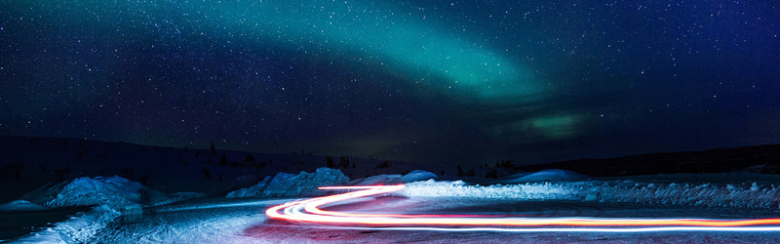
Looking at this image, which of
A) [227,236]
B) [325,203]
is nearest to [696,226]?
[227,236]

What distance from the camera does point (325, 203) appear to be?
58.0 ft

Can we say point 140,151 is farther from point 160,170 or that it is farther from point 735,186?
point 735,186

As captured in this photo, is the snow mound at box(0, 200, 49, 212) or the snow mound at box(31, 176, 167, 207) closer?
the snow mound at box(0, 200, 49, 212)

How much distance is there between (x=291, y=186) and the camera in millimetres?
32469

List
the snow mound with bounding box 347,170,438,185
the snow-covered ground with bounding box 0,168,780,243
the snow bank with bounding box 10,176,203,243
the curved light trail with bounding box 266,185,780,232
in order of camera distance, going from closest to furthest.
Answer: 1. the snow-covered ground with bounding box 0,168,780,243
2. the curved light trail with bounding box 266,185,780,232
3. the snow bank with bounding box 10,176,203,243
4. the snow mound with bounding box 347,170,438,185

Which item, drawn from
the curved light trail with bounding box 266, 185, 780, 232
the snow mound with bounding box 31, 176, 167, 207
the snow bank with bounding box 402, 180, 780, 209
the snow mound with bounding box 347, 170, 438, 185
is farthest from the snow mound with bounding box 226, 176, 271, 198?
the curved light trail with bounding box 266, 185, 780, 232

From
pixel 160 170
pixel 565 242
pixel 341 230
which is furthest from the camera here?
pixel 160 170

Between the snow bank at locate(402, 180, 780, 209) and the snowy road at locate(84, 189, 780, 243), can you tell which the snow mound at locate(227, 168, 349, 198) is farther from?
the snowy road at locate(84, 189, 780, 243)

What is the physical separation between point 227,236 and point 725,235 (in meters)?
8.96

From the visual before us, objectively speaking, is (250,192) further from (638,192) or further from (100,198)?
(638,192)

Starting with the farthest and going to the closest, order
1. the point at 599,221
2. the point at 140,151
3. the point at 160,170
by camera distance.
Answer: the point at 140,151 < the point at 160,170 < the point at 599,221

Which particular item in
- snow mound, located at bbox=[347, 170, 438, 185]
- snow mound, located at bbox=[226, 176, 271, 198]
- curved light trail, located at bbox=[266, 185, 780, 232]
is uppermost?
snow mound, located at bbox=[347, 170, 438, 185]

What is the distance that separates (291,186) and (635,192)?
22.7 meters

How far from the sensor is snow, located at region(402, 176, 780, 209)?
12019 millimetres
